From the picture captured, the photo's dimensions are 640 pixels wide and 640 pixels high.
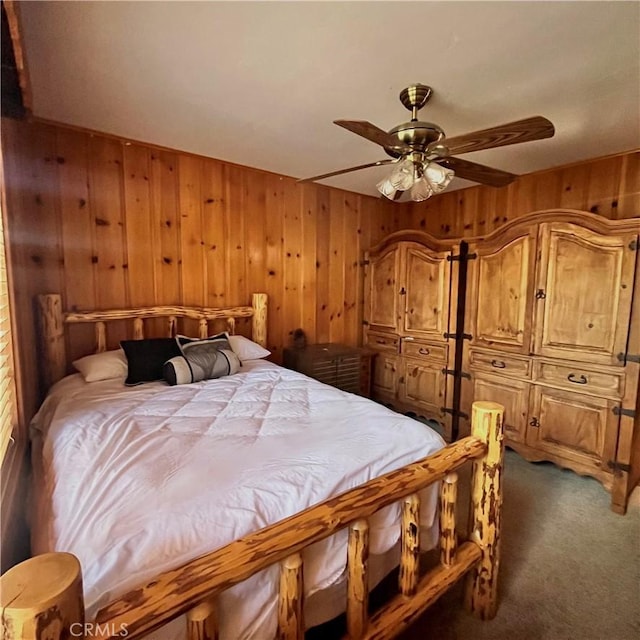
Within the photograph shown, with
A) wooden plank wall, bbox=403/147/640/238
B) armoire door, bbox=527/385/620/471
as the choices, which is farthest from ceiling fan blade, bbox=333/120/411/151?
armoire door, bbox=527/385/620/471

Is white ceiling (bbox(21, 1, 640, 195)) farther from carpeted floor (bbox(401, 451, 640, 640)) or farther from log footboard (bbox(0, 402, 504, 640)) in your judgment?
carpeted floor (bbox(401, 451, 640, 640))

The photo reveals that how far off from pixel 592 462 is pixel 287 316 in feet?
8.39

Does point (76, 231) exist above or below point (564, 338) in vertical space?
above

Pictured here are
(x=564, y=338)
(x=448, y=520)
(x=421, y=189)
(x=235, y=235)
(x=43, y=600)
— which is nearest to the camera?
(x=43, y=600)

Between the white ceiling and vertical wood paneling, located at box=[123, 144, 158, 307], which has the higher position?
the white ceiling

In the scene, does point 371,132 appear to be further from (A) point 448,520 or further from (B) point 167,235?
(B) point 167,235

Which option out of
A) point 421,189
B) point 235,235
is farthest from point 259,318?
point 421,189

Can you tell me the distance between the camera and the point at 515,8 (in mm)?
1251

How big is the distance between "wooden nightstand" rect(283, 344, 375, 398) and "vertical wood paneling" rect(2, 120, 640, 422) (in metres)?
0.23

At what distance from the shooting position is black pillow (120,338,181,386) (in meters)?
2.15

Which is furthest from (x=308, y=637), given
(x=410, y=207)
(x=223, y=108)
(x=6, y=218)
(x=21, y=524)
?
(x=410, y=207)

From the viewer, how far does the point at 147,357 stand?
2.22m

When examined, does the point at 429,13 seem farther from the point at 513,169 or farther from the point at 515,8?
the point at 513,169

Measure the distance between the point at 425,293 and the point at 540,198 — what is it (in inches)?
49.9
